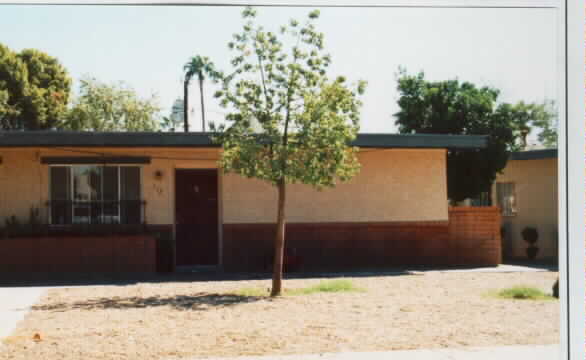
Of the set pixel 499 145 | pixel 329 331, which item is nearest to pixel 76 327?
pixel 329 331

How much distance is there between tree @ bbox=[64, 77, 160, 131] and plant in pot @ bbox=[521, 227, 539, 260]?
2252 cm

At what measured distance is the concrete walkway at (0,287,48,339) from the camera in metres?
8.15

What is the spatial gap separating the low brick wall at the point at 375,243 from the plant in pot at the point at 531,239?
299 centimetres

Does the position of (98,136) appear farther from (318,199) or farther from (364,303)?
(364,303)

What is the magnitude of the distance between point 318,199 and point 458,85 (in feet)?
31.5

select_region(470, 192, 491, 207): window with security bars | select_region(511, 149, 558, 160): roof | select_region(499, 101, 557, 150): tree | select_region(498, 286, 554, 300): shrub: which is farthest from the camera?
select_region(499, 101, 557, 150): tree

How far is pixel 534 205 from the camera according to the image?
18.3 meters

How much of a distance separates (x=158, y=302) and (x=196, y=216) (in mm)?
4812

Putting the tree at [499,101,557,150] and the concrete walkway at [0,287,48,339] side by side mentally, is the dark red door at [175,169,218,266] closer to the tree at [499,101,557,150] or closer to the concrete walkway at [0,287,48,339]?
the concrete walkway at [0,287,48,339]

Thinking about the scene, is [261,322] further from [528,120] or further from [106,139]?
[528,120]

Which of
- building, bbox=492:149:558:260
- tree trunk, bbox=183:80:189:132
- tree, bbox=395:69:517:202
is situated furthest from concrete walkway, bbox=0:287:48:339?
tree trunk, bbox=183:80:189:132

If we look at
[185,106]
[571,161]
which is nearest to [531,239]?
[571,161]

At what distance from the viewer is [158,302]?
31.7 ft

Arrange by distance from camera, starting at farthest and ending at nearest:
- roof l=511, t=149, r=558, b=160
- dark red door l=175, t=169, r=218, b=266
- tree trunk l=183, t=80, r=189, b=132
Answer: tree trunk l=183, t=80, r=189, b=132, roof l=511, t=149, r=558, b=160, dark red door l=175, t=169, r=218, b=266
